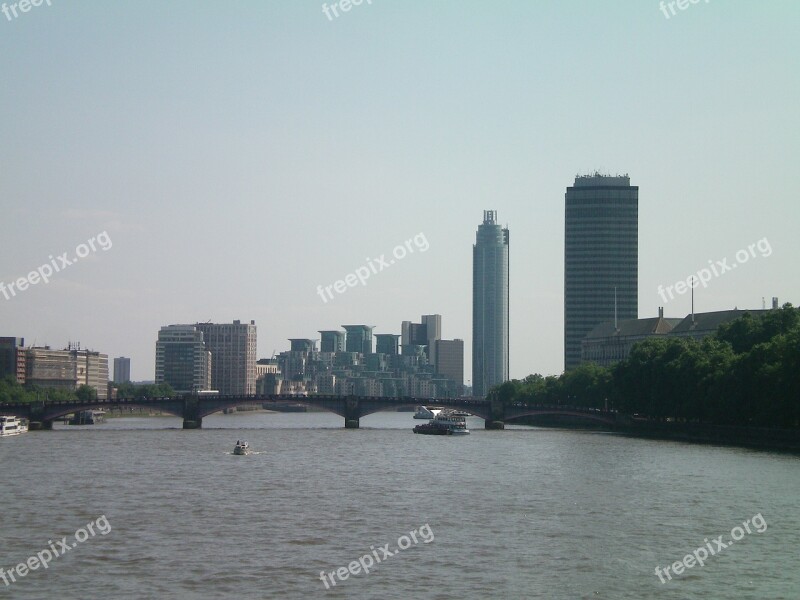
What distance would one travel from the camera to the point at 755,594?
40.6 m

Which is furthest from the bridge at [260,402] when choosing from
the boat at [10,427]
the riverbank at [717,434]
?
the riverbank at [717,434]

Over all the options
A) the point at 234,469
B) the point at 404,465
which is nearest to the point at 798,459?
the point at 404,465

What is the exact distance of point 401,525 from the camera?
2169 inches

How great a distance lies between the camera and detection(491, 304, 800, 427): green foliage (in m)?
108

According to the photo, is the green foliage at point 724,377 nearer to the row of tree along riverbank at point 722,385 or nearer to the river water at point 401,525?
the row of tree along riverbank at point 722,385

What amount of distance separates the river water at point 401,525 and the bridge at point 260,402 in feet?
178

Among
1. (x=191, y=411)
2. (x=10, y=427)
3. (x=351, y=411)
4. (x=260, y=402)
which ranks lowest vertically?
(x=10, y=427)

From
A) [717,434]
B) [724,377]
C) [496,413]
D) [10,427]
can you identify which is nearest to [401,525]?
[717,434]

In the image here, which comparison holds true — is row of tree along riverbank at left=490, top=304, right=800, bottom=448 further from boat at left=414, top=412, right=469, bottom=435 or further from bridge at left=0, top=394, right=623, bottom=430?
boat at left=414, top=412, right=469, bottom=435

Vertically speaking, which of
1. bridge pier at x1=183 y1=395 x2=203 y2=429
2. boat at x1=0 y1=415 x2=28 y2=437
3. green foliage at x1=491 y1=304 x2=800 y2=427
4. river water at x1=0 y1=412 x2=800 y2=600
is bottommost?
river water at x1=0 y1=412 x2=800 y2=600

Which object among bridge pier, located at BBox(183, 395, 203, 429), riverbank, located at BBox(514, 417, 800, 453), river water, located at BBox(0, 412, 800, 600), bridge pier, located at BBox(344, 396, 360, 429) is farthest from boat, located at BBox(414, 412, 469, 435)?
river water, located at BBox(0, 412, 800, 600)

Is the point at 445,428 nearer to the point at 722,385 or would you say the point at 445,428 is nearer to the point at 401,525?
the point at 722,385

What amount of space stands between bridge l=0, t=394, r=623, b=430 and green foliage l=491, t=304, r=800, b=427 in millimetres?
7506

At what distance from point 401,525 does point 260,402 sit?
325ft
